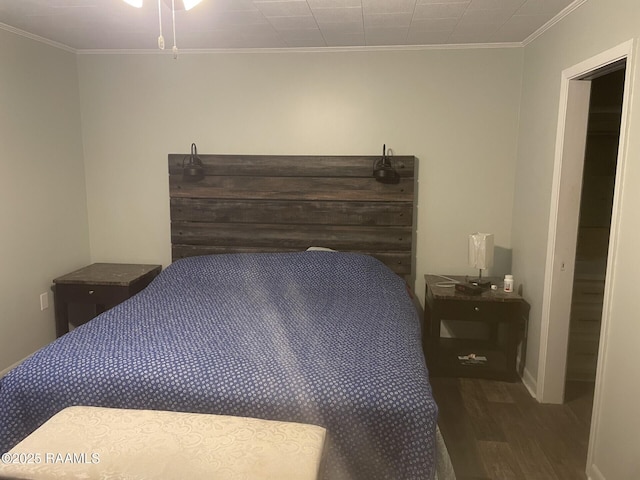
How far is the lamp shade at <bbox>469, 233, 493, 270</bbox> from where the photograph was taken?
3.06 metres

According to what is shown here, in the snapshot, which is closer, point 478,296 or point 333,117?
point 478,296

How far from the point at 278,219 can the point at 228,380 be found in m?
1.80

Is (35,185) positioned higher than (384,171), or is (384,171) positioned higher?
(384,171)

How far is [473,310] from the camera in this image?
301 centimetres

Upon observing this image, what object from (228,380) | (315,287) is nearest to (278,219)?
(315,287)

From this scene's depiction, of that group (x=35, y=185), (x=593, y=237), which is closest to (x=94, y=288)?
(x=35, y=185)

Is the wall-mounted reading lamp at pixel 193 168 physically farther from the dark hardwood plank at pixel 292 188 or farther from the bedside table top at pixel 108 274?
the bedside table top at pixel 108 274

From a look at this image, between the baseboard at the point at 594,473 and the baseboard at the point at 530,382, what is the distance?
0.73m

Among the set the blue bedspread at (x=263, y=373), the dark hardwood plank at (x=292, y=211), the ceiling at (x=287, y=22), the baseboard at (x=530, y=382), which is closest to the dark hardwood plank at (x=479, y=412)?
the baseboard at (x=530, y=382)

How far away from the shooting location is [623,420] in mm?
1886

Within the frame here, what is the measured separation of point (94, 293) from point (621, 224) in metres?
3.05

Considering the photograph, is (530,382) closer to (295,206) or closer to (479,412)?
(479,412)

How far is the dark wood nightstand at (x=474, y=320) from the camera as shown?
9.83 feet

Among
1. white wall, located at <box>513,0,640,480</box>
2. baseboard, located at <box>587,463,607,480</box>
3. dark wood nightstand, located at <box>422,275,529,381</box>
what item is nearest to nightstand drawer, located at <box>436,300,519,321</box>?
dark wood nightstand, located at <box>422,275,529,381</box>
